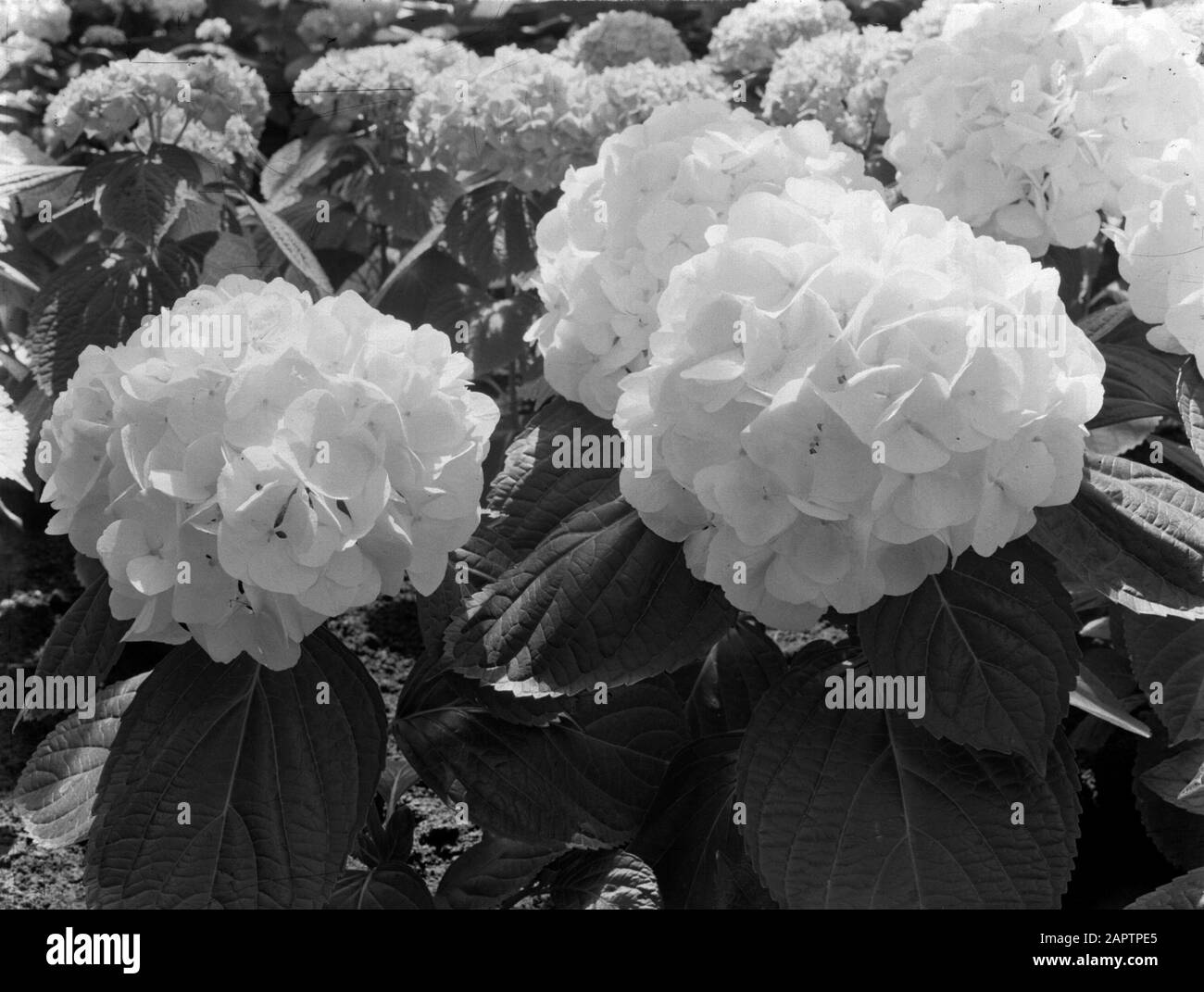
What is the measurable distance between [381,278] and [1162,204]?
5.95 ft

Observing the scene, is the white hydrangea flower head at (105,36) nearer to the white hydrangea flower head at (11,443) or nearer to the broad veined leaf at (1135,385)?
the white hydrangea flower head at (11,443)

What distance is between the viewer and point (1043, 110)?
141cm

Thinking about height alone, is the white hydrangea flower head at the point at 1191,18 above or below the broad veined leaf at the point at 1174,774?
above

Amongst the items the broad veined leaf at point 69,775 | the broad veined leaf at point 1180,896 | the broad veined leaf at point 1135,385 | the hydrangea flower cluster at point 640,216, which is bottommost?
the broad veined leaf at point 69,775

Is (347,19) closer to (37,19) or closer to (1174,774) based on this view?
(37,19)

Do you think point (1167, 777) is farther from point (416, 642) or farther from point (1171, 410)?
point (416, 642)

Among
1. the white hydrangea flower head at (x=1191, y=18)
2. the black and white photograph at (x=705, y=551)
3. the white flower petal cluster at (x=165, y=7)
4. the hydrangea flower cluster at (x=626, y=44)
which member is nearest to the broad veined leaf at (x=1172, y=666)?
the black and white photograph at (x=705, y=551)

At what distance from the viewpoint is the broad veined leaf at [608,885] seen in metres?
1.30

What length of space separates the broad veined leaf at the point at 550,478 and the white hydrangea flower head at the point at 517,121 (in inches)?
35.1

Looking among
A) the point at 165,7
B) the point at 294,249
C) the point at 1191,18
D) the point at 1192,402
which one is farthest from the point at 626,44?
the point at 165,7

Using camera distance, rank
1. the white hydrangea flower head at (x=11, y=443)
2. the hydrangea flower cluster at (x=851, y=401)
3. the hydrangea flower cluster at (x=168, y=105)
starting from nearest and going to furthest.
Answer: the hydrangea flower cluster at (x=851, y=401) → the white hydrangea flower head at (x=11, y=443) → the hydrangea flower cluster at (x=168, y=105)
